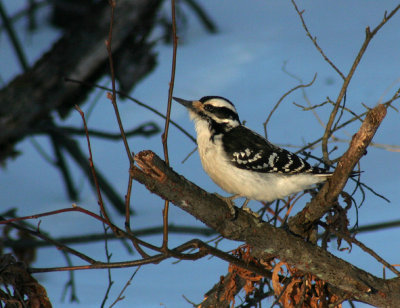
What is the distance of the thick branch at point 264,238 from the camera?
1.87 meters

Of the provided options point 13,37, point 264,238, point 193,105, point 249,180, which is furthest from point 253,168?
point 13,37

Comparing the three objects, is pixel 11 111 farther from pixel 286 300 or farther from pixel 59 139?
pixel 286 300

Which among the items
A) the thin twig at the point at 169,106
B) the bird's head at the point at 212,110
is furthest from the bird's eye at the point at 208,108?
the thin twig at the point at 169,106

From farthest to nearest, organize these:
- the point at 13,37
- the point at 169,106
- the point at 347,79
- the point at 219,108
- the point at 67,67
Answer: the point at 13,37 → the point at 67,67 → the point at 219,108 → the point at 347,79 → the point at 169,106

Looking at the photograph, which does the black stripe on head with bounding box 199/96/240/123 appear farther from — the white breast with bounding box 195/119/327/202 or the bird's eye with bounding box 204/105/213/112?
the white breast with bounding box 195/119/327/202

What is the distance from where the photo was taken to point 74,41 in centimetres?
431

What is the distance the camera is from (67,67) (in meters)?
4.25

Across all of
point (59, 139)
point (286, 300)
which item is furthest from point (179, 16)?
point (286, 300)

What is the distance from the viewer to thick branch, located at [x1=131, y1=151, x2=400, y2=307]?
6.14 feet

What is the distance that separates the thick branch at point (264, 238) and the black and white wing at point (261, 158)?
378 millimetres

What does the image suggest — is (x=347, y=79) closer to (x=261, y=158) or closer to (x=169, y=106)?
(x=261, y=158)

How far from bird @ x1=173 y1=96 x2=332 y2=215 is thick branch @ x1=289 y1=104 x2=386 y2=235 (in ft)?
0.64

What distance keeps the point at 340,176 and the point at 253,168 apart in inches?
20.3

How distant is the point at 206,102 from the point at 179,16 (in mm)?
2647
